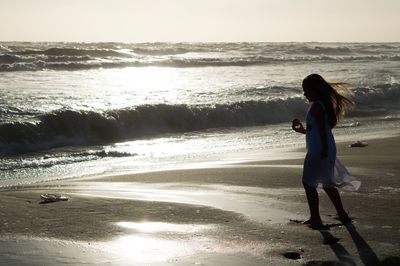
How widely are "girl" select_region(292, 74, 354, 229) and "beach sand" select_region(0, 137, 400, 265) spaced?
0.32 m

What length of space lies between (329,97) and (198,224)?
1.68 m

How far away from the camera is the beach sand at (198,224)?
4754 millimetres

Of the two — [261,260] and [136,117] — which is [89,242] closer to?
[261,260]

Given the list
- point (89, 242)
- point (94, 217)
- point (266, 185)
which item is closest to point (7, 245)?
point (89, 242)

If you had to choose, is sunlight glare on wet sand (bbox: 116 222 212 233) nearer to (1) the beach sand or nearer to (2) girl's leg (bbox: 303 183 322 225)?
(1) the beach sand

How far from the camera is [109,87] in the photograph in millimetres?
24891

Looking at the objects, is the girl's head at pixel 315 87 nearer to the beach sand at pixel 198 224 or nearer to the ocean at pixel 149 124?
the beach sand at pixel 198 224

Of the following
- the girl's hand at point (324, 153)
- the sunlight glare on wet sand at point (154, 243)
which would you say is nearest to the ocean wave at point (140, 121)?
the sunlight glare on wet sand at point (154, 243)

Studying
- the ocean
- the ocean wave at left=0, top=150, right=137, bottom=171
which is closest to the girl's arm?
the ocean

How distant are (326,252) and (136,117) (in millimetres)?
12400

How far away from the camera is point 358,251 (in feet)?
15.9

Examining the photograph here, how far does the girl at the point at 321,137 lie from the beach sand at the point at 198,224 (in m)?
0.32

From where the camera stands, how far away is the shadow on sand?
459 cm

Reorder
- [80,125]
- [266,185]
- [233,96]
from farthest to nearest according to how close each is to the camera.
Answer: [233,96], [80,125], [266,185]
